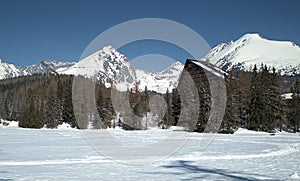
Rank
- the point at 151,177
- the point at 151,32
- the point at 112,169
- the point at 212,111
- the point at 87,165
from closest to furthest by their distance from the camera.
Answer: the point at 151,177 < the point at 112,169 < the point at 87,165 < the point at 151,32 < the point at 212,111

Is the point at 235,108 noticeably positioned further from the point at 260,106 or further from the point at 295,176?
the point at 295,176

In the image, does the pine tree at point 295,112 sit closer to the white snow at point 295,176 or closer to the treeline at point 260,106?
the treeline at point 260,106

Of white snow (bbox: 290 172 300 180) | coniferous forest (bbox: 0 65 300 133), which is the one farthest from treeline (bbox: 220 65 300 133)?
white snow (bbox: 290 172 300 180)

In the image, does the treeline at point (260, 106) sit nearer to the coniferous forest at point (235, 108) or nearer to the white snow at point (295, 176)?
the coniferous forest at point (235, 108)

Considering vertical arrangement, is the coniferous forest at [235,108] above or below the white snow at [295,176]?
above

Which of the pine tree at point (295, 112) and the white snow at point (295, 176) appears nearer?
the white snow at point (295, 176)

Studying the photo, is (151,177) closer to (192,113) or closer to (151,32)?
(151,32)

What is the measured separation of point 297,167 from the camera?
1517cm

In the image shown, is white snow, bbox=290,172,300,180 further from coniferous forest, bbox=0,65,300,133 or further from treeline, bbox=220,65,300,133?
treeline, bbox=220,65,300,133

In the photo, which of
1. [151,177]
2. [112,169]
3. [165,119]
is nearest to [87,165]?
[112,169]

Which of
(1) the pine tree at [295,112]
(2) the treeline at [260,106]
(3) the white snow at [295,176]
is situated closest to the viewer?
(3) the white snow at [295,176]

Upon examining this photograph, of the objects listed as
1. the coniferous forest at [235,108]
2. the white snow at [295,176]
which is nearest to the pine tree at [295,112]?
the coniferous forest at [235,108]

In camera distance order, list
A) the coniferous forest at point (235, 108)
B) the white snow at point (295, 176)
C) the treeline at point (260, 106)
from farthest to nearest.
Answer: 1. the coniferous forest at point (235, 108)
2. the treeline at point (260, 106)
3. the white snow at point (295, 176)

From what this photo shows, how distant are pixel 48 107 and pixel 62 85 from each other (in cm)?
1630
